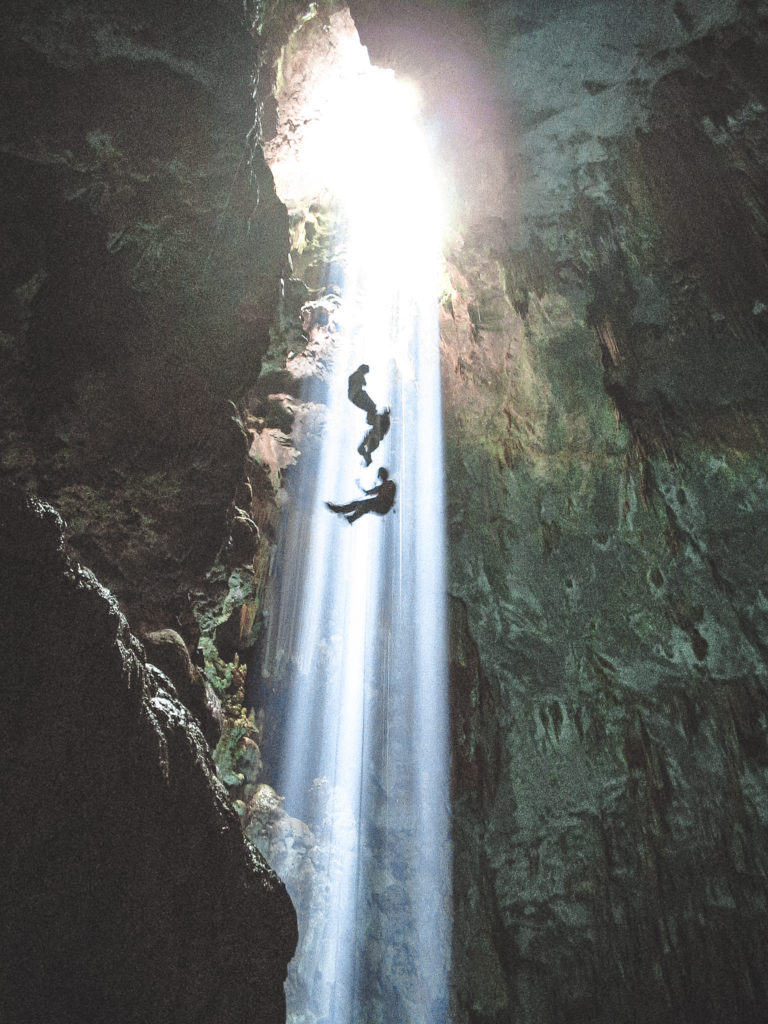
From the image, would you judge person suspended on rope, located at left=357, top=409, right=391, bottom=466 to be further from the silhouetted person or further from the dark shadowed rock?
the dark shadowed rock

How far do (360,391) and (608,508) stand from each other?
12.5ft

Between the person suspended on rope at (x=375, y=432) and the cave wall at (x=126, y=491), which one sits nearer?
the cave wall at (x=126, y=491)

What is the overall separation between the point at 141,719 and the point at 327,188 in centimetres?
894

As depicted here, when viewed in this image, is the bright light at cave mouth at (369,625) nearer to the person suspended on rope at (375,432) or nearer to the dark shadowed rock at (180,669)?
the person suspended on rope at (375,432)

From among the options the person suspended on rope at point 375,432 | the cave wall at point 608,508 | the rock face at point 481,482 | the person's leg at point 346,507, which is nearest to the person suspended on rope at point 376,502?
the person's leg at point 346,507

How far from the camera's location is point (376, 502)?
30.1ft

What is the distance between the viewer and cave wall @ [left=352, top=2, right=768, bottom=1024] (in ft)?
18.8

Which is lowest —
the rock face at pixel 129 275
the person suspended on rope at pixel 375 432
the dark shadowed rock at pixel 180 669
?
the dark shadowed rock at pixel 180 669

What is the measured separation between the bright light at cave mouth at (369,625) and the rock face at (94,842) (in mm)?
5412

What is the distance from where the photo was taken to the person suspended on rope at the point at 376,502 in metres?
8.94

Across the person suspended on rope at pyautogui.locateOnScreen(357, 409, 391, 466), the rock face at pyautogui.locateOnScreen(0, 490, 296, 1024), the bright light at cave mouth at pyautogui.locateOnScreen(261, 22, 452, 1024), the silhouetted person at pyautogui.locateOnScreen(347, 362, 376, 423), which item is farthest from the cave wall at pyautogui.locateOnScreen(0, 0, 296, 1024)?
the person suspended on rope at pyautogui.locateOnScreen(357, 409, 391, 466)

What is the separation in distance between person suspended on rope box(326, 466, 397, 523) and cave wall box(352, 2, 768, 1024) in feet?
4.73

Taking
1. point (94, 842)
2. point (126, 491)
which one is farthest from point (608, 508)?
point (94, 842)

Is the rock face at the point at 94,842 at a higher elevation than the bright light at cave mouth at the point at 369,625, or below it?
below
